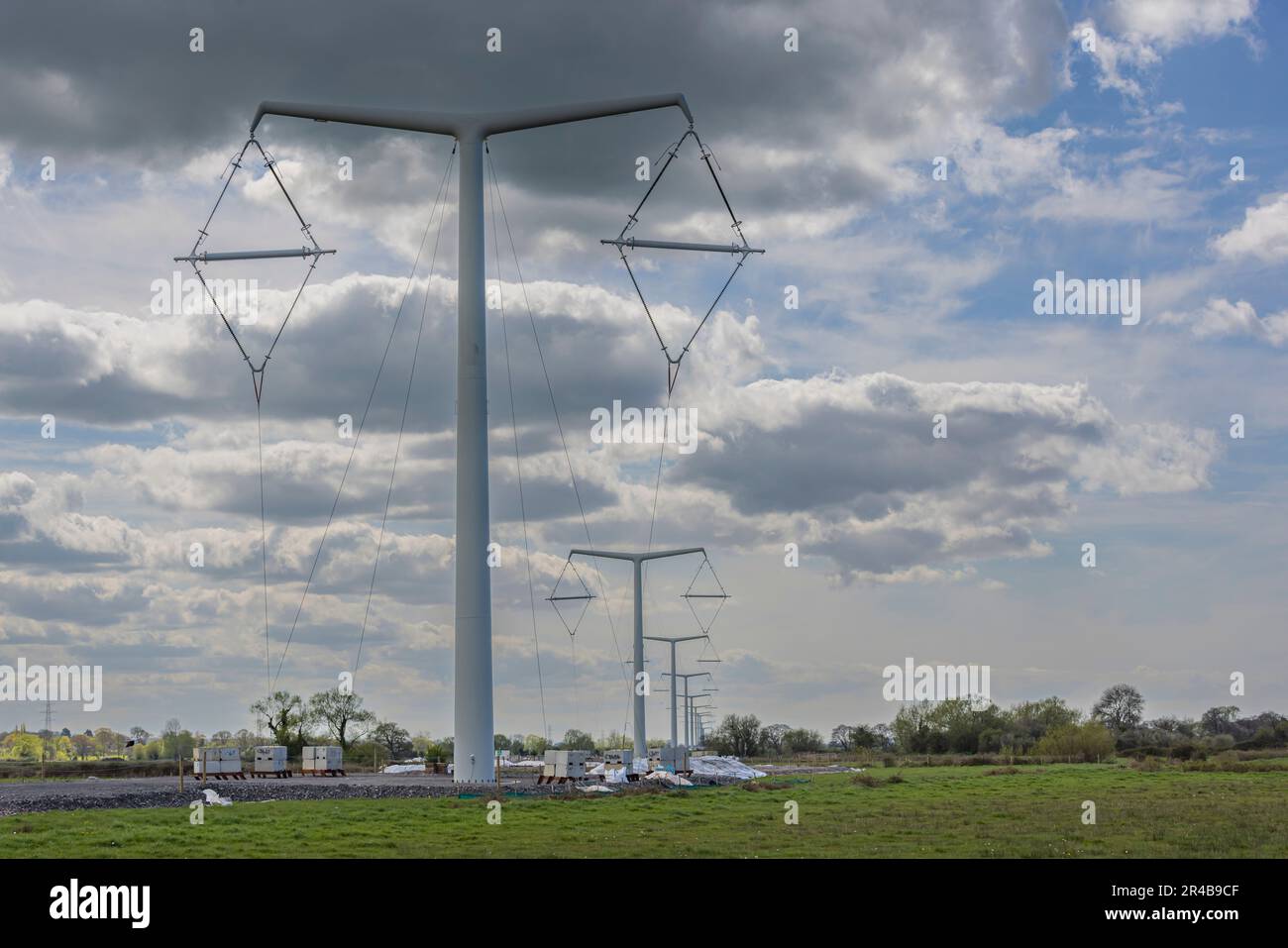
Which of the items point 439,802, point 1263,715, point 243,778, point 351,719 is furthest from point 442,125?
point 1263,715

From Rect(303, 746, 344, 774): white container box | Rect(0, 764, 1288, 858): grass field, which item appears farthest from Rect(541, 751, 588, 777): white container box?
Rect(303, 746, 344, 774): white container box

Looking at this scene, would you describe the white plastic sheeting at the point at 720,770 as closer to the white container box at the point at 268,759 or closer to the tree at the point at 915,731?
the white container box at the point at 268,759

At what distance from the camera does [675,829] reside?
1390 inches

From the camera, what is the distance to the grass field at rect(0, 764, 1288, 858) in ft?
95.9

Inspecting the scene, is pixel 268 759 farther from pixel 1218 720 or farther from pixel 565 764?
pixel 1218 720

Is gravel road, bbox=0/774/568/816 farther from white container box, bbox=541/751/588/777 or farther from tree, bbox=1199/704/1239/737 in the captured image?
tree, bbox=1199/704/1239/737

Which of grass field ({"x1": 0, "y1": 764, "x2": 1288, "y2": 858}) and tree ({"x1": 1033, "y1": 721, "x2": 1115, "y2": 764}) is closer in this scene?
grass field ({"x1": 0, "y1": 764, "x2": 1288, "y2": 858})

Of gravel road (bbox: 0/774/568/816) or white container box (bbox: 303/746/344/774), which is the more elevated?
gravel road (bbox: 0/774/568/816)
